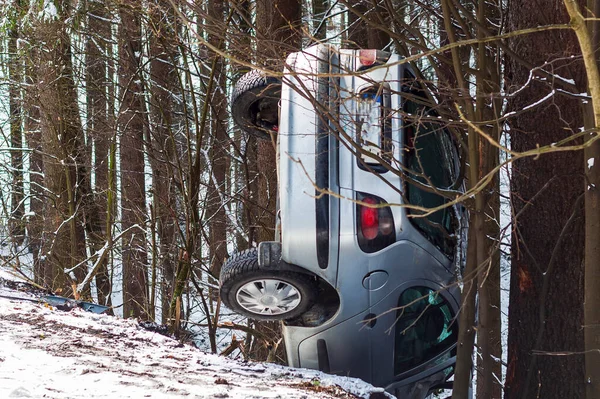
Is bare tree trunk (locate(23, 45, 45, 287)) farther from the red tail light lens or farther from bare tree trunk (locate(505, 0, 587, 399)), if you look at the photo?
bare tree trunk (locate(505, 0, 587, 399))

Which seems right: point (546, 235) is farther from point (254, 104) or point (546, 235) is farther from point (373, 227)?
point (254, 104)

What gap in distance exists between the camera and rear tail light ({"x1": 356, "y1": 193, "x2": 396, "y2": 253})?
4.14m

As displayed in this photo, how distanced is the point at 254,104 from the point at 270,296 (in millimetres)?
1918

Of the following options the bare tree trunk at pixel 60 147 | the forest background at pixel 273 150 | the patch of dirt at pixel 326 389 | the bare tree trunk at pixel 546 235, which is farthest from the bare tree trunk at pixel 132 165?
the patch of dirt at pixel 326 389

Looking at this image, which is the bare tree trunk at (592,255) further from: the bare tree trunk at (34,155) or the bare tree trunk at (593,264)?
the bare tree trunk at (34,155)

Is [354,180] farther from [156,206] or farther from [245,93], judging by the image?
[156,206]

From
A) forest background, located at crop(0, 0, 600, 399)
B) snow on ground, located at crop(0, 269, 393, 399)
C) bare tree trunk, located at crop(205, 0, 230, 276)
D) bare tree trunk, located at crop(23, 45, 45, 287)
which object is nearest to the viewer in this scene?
snow on ground, located at crop(0, 269, 393, 399)

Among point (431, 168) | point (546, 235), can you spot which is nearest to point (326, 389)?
point (546, 235)

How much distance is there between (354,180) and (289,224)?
0.48 meters

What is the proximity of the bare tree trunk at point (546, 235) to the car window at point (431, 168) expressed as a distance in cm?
47

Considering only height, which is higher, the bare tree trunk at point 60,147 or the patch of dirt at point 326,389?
the bare tree trunk at point 60,147

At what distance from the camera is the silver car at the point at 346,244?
4.11m

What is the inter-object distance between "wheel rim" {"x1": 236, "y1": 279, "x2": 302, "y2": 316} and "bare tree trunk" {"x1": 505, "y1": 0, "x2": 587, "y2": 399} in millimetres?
1416

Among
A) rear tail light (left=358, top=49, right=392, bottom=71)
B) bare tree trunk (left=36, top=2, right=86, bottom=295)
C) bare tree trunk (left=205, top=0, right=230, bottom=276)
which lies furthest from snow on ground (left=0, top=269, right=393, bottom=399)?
bare tree trunk (left=36, top=2, right=86, bottom=295)
